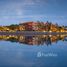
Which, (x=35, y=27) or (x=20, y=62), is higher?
(x=35, y=27)

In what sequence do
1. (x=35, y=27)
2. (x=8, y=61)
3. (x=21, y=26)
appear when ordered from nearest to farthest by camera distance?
(x=8, y=61), (x=35, y=27), (x=21, y=26)

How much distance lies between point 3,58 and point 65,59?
49.7 inches

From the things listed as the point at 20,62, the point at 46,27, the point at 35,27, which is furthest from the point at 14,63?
the point at 46,27

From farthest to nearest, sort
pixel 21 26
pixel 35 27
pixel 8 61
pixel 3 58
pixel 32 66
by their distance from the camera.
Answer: pixel 21 26
pixel 35 27
pixel 3 58
pixel 8 61
pixel 32 66

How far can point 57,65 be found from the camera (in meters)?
4.99

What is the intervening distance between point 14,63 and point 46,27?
2721 mm

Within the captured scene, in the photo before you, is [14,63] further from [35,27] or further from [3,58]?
[35,27]

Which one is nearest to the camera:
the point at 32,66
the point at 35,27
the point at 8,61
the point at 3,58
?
the point at 32,66

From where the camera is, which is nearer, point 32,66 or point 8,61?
point 32,66

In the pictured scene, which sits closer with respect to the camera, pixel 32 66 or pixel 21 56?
pixel 32 66

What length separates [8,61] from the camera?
518 cm

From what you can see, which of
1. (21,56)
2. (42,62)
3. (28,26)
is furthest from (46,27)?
(42,62)

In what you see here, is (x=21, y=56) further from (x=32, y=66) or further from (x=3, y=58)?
(x=32, y=66)

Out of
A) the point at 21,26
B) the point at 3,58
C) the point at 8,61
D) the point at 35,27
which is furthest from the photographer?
the point at 21,26
